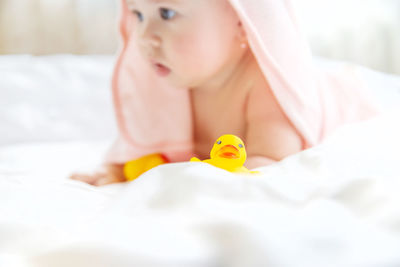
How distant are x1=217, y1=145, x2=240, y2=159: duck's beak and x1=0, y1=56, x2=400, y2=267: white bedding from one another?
0.17ft

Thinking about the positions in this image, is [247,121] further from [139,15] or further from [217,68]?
[139,15]

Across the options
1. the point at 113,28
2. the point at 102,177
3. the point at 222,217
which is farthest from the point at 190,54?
the point at 113,28

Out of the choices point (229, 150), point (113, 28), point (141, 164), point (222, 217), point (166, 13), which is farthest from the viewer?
point (113, 28)

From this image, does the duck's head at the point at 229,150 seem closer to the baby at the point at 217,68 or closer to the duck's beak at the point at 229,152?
the duck's beak at the point at 229,152

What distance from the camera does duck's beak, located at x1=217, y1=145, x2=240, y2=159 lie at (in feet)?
1.37

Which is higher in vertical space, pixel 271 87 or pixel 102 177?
pixel 271 87

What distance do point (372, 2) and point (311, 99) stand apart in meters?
1.05

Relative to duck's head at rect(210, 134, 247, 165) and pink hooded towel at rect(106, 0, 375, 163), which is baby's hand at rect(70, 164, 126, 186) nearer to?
pink hooded towel at rect(106, 0, 375, 163)

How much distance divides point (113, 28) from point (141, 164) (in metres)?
0.83

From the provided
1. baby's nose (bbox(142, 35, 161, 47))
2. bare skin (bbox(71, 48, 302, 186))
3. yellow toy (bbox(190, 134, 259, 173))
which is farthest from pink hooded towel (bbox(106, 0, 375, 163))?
yellow toy (bbox(190, 134, 259, 173))

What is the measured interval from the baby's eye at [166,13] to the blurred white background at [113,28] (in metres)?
→ 0.88

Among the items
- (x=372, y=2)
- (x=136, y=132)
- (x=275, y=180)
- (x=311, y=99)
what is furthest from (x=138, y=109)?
(x=372, y=2)

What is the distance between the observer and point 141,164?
2.61 ft

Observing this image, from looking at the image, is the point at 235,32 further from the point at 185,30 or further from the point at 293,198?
the point at 293,198
